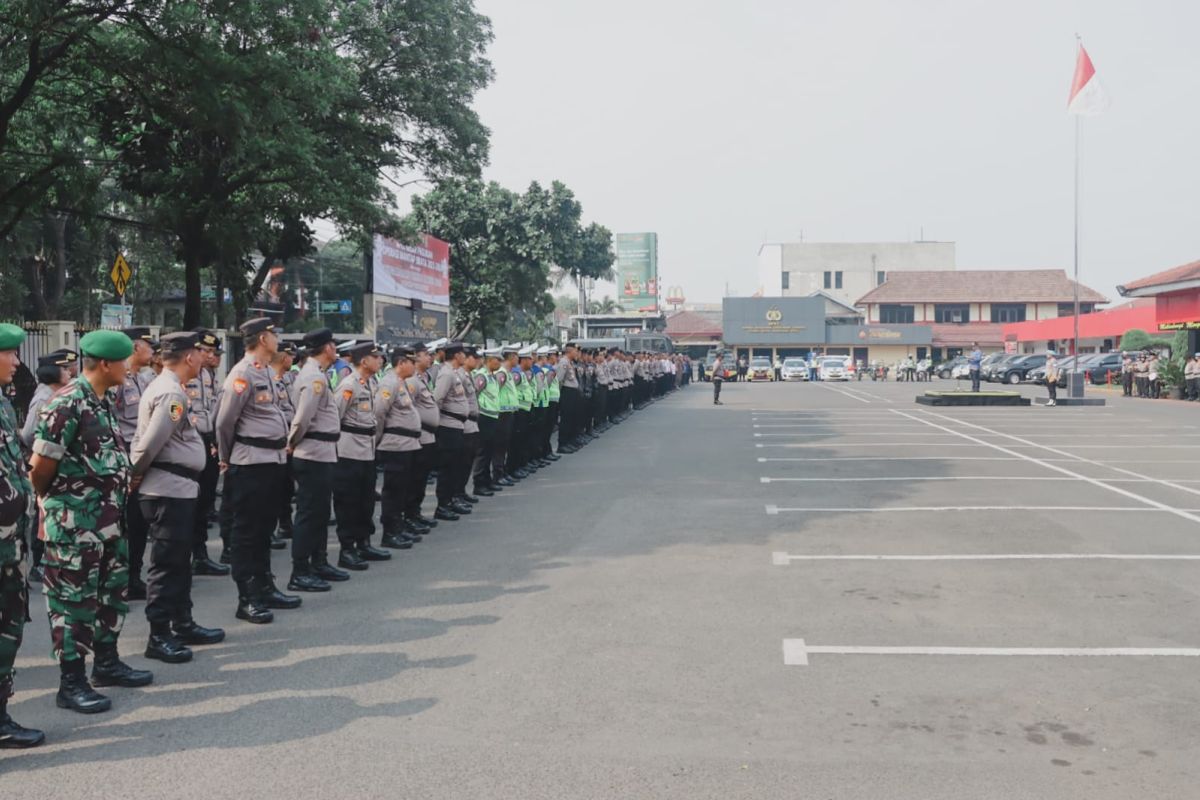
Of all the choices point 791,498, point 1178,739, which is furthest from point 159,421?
point 791,498

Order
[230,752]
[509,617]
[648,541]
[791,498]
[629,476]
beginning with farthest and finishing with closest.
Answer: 1. [629,476]
2. [791,498]
3. [648,541]
4. [509,617]
5. [230,752]

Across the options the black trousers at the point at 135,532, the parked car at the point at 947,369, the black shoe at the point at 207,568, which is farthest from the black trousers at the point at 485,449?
the parked car at the point at 947,369

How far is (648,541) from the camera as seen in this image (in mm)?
9500

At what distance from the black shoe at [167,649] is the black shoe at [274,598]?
1.03 metres

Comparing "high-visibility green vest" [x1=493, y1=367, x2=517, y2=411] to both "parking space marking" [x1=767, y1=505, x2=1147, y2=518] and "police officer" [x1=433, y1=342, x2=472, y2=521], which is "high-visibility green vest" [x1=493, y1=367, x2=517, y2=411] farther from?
"parking space marking" [x1=767, y1=505, x2=1147, y2=518]

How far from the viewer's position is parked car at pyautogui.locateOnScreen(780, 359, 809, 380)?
191ft

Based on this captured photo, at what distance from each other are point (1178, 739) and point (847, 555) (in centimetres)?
420

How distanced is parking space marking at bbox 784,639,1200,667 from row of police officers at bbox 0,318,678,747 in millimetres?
3367

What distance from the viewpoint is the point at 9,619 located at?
4746mm

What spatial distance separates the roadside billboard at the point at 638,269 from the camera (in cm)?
9844

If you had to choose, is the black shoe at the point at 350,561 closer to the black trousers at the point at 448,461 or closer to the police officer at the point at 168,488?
the police officer at the point at 168,488

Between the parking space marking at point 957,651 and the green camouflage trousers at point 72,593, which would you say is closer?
the green camouflage trousers at point 72,593

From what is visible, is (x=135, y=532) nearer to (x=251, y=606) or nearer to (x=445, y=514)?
(x=251, y=606)

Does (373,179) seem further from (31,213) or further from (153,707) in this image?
(153,707)
